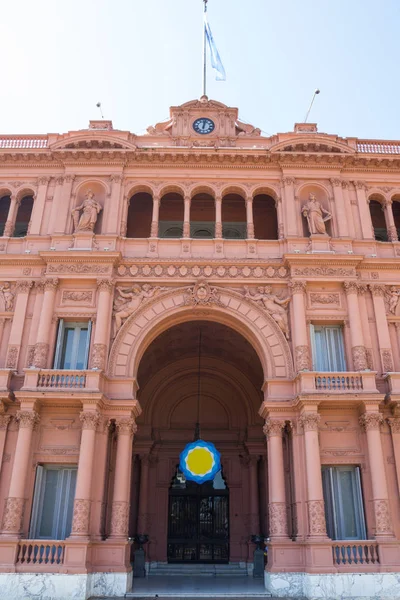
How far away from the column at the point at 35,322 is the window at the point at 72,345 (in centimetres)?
94

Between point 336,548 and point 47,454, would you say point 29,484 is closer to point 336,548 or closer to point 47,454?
point 47,454

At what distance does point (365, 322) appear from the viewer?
22031mm

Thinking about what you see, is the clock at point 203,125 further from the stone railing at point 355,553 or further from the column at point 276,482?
the stone railing at point 355,553

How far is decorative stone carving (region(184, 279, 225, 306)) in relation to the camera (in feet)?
73.1

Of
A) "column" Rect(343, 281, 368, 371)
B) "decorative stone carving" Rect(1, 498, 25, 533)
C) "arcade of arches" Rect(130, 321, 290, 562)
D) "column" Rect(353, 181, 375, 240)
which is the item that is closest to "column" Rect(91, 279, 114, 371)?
"arcade of arches" Rect(130, 321, 290, 562)

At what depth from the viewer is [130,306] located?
22234 mm

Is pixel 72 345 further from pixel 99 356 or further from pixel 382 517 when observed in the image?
pixel 382 517

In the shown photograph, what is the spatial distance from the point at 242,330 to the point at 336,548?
8.88m

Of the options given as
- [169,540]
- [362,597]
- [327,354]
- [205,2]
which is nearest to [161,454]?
[169,540]

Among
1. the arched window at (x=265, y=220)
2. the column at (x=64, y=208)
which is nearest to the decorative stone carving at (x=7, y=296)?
the column at (x=64, y=208)

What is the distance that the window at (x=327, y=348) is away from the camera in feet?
70.9

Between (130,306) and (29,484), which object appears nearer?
(29,484)

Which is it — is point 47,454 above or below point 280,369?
below

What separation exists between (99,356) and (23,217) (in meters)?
10.0
